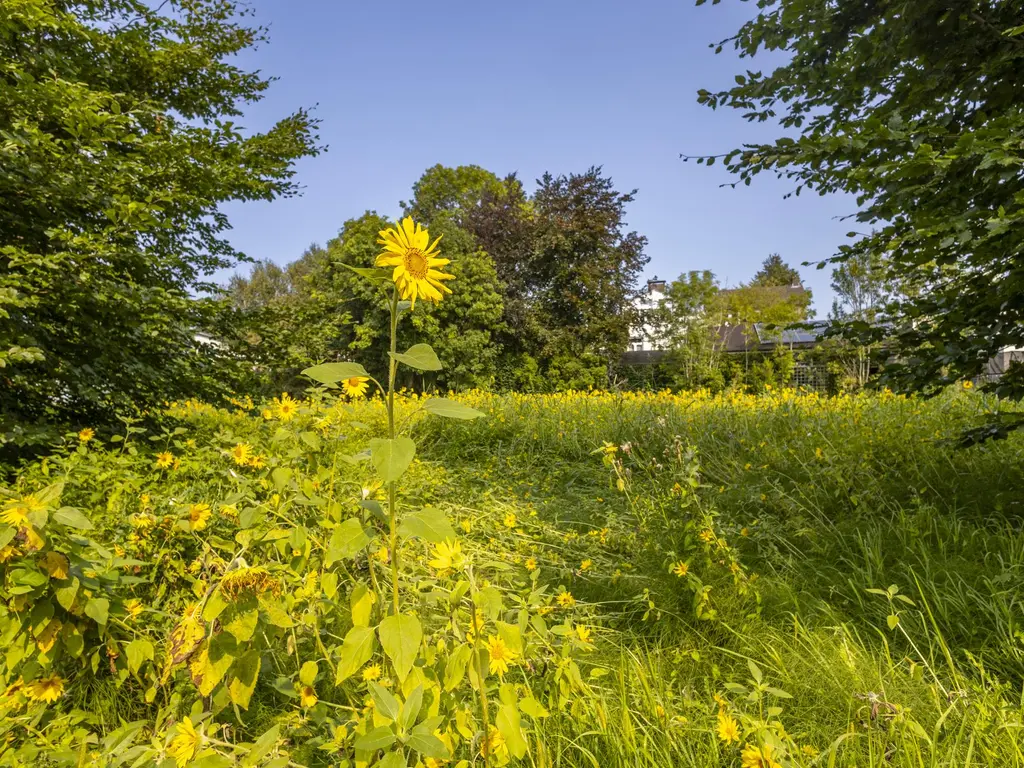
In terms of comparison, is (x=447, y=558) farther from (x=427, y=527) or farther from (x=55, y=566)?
(x=55, y=566)

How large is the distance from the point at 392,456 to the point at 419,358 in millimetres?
153

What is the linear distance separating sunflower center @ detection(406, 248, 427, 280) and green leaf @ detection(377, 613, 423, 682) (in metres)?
0.55

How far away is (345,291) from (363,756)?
1659 cm

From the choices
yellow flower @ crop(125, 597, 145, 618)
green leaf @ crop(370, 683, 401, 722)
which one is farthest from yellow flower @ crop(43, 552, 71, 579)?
green leaf @ crop(370, 683, 401, 722)

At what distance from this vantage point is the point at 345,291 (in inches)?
637

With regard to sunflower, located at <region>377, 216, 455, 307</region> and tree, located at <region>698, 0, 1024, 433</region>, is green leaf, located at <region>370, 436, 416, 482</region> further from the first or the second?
tree, located at <region>698, 0, 1024, 433</region>

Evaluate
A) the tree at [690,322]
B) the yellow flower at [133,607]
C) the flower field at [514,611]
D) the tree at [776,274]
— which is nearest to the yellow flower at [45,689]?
the flower field at [514,611]

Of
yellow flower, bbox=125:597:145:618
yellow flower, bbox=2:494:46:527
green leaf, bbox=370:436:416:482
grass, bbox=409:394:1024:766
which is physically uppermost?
green leaf, bbox=370:436:416:482

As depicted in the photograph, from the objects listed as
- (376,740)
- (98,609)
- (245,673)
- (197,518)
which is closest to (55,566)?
(98,609)

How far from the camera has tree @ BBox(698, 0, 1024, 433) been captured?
176 cm

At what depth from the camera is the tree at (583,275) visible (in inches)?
664

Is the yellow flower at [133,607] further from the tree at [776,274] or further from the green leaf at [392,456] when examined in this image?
the tree at [776,274]

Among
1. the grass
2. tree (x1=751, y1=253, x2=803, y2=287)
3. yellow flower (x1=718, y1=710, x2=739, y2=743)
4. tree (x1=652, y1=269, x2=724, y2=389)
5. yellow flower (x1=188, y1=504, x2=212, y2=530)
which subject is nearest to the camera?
yellow flower (x1=718, y1=710, x2=739, y2=743)

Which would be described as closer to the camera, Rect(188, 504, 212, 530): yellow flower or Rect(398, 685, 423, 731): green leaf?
Rect(398, 685, 423, 731): green leaf
